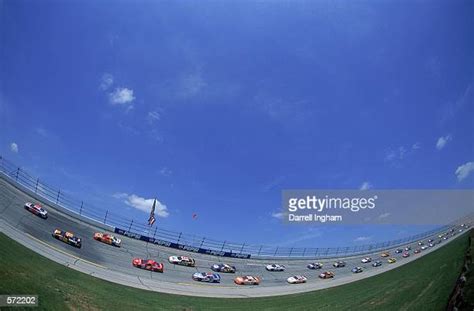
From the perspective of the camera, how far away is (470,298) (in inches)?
729

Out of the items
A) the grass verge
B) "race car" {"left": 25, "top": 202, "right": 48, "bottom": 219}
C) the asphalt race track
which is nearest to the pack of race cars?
"race car" {"left": 25, "top": 202, "right": 48, "bottom": 219}

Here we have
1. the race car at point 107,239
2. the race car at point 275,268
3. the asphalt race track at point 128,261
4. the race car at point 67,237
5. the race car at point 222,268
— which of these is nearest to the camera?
the asphalt race track at point 128,261

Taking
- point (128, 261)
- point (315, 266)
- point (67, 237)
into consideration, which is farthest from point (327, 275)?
point (67, 237)

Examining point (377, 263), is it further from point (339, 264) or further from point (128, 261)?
point (128, 261)

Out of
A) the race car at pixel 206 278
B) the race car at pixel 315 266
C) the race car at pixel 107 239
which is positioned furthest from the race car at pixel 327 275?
the race car at pixel 107 239

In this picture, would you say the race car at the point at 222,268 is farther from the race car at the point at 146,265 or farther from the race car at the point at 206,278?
the race car at the point at 146,265

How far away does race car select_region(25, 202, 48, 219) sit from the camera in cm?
2897

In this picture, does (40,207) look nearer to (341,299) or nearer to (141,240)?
(141,240)

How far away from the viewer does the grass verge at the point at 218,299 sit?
59.5 ft

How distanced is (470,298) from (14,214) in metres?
31.5

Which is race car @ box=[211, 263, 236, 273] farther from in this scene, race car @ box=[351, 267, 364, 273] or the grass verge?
race car @ box=[351, 267, 364, 273]

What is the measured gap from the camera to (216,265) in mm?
40500

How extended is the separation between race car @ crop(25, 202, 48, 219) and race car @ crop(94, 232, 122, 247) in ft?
19.1

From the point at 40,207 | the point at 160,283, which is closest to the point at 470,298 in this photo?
the point at 160,283
